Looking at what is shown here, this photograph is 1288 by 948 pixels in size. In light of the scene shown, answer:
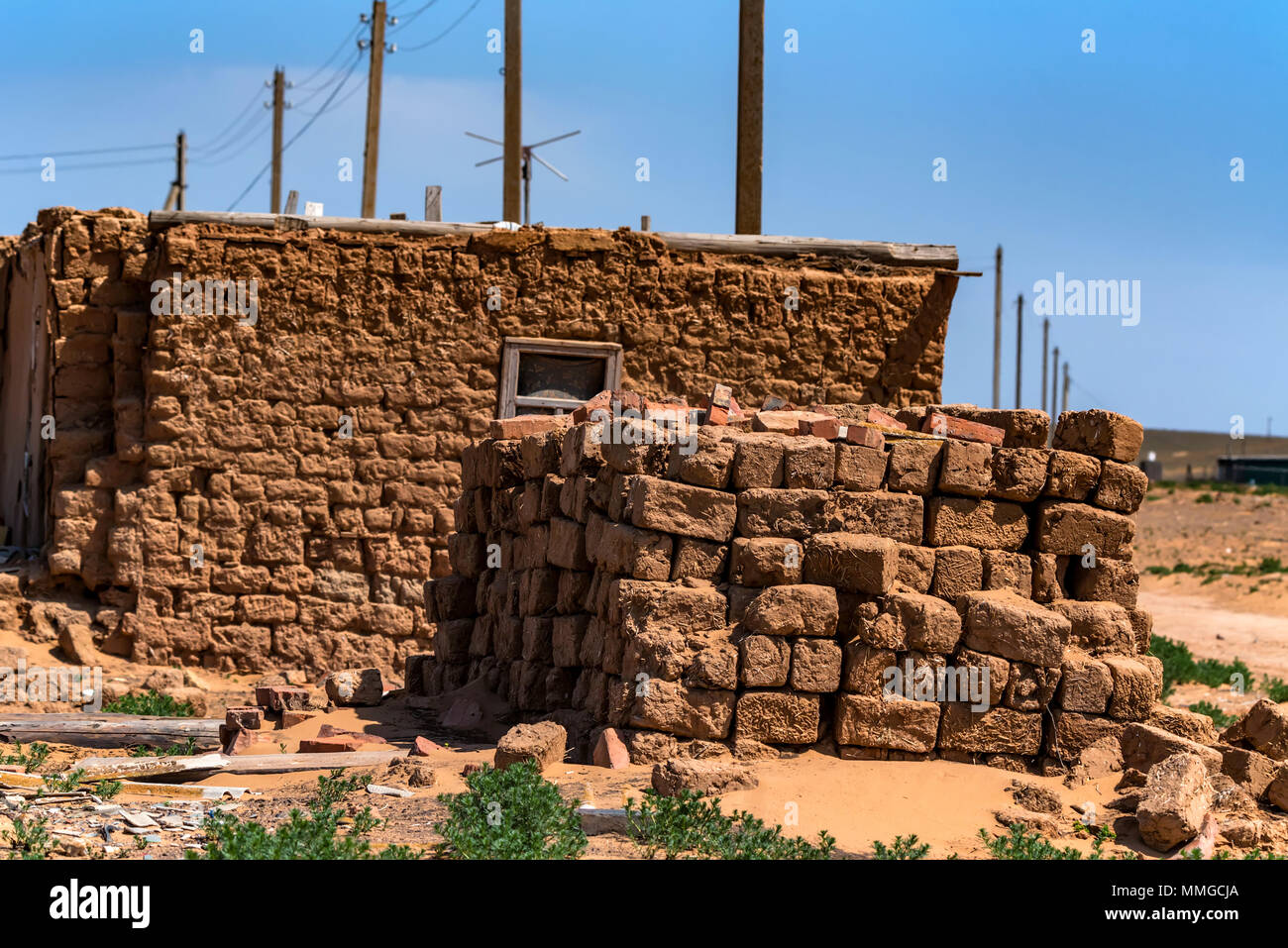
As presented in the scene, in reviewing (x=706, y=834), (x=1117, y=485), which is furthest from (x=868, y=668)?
(x=1117, y=485)

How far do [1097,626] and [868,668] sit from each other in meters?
1.25

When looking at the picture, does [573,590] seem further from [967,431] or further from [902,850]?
[902,850]

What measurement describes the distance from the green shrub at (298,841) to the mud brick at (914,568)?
2.73 metres

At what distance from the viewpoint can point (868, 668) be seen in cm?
638

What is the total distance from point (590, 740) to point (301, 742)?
1701mm

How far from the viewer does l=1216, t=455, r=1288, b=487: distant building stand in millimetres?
45188

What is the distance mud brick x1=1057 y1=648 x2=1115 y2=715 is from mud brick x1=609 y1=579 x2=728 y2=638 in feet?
5.38

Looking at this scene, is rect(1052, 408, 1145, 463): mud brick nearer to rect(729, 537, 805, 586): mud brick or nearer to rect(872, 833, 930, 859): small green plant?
rect(729, 537, 805, 586): mud brick

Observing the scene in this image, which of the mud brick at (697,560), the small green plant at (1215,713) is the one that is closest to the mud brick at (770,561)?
the mud brick at (697,560)

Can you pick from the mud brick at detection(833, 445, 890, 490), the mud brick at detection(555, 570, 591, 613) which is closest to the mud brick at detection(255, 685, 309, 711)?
the mud brick at detection(555, 570, 591, 613)

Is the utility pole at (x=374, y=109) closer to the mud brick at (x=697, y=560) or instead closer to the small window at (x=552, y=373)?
the small window at (x=552, y=373)
